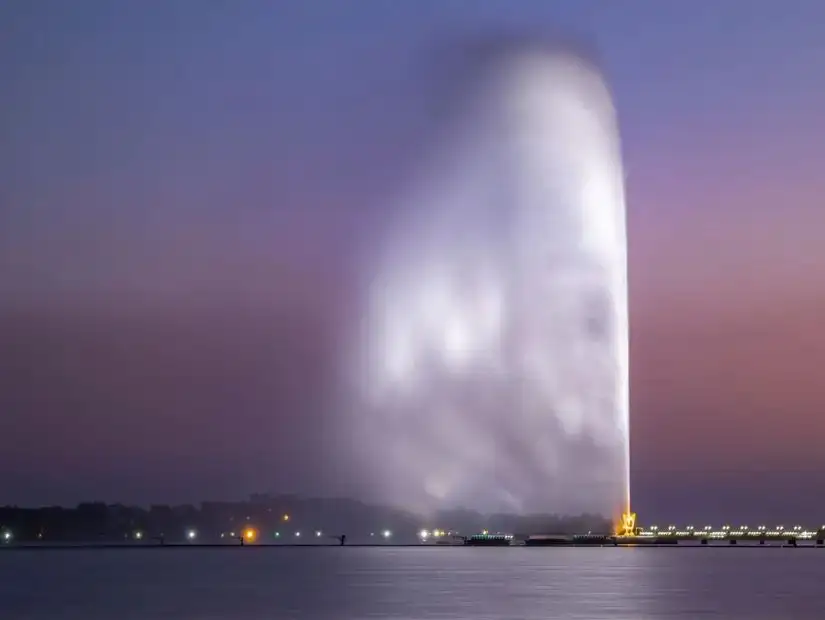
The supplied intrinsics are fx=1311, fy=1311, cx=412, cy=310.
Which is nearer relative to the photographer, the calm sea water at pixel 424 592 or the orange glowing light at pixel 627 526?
the calm sea water at pixel 424 592

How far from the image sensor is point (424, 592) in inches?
2200

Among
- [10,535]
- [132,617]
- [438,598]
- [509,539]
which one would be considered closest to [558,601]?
[438,598]

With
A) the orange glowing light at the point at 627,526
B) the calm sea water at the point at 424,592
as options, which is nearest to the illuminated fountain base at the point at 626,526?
the orange glowing light at the point at 627,526

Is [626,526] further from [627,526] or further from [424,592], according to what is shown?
[424,592]

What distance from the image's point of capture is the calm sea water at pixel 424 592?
146ft

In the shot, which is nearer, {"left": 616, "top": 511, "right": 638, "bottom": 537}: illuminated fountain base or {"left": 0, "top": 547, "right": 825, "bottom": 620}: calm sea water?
{"left": 0, "top": 547, "right": 825, "bottom": 620}: calm sea water

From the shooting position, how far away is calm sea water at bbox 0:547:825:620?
146ft

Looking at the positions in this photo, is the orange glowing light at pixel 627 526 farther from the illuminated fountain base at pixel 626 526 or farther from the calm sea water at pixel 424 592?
the calm sea water at pixel 424 592

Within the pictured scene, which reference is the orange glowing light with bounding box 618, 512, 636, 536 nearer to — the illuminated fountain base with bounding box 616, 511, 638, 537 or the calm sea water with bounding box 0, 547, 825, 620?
the illuminated fountain base with bounding box 616, 511, 638, 537

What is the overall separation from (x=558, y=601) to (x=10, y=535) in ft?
530

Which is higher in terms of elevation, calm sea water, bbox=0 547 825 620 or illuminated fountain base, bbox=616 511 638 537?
illuminated fountain base, bbox=616 511 638 537

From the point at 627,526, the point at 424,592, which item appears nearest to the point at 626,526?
the point at 627,526

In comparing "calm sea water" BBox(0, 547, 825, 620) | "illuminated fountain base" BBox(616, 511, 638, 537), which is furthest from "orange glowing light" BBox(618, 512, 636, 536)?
"calm sea water" BBox(0, 547, 825, 620)

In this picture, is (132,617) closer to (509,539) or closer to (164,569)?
(164,569)
